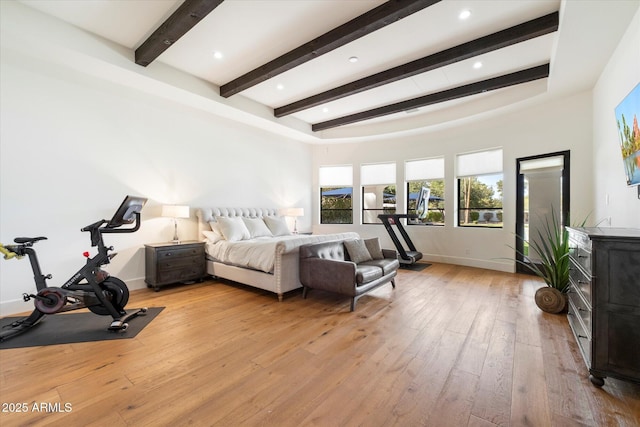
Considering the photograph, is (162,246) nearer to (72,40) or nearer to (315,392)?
(72,40)

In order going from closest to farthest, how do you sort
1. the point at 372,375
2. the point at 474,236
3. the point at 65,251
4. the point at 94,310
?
the point at 372,375 → the point at 94,310 → the point at 65,251 → the point at 474,236

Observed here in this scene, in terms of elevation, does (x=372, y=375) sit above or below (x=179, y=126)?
below

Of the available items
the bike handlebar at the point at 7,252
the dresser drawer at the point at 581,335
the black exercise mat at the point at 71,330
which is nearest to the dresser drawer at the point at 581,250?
the dresser drawer at the point at 581,335

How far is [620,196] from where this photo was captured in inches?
116

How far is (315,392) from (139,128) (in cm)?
446

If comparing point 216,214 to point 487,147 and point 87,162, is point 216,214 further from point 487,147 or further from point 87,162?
point 487,147

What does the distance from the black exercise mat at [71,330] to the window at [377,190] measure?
539 centimetres

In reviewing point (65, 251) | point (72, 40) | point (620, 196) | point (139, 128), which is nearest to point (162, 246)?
point (65, 251)

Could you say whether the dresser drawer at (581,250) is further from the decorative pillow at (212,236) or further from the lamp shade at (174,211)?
the lamp shade at (174,211)

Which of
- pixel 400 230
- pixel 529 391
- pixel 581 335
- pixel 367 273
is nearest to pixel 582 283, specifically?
pixel 581 335

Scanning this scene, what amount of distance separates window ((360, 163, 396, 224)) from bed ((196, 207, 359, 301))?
259cm

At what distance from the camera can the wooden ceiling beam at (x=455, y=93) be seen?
4.00 metres

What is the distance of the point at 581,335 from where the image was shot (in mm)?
2176

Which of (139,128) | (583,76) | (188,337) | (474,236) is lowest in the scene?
(188,337)
